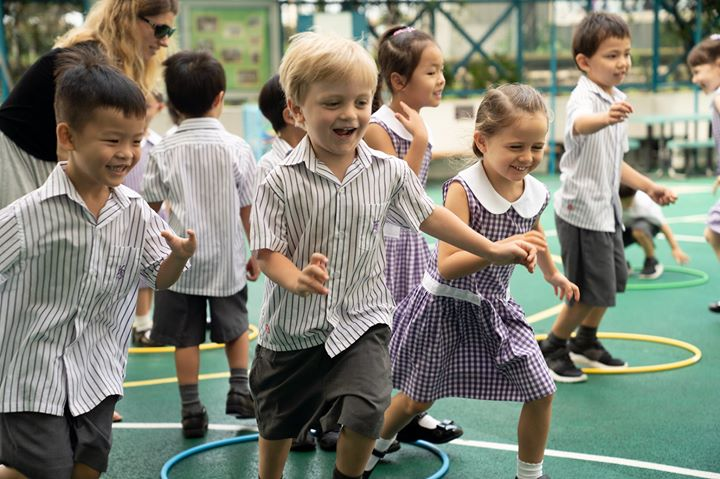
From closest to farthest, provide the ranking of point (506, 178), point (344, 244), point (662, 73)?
point (344, 244)
point (506, 178)
point (662, 73)

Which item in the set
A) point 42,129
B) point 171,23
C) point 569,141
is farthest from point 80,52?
point 569,141

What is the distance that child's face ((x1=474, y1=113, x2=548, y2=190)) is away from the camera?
12.1 feet

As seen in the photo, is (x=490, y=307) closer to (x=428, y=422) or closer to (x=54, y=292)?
(x=428, y=422)

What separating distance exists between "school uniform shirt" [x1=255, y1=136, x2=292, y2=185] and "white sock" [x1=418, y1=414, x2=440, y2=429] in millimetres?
1314

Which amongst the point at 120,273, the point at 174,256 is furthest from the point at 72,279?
the point at 174,256

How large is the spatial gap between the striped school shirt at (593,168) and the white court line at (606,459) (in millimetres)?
1569

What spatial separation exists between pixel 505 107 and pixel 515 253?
0.73m

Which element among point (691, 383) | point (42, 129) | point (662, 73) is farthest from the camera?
point (662, 73)

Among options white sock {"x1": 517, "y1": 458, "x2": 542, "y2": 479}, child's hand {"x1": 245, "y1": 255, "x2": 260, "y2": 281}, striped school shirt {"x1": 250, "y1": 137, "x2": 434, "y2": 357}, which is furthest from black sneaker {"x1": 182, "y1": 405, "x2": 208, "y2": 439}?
white sock {"x1": 517, "y1": 458, "x2": 542, "y2": 479}

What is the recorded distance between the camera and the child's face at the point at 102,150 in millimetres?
3090

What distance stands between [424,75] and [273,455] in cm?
194

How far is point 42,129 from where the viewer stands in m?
4.11

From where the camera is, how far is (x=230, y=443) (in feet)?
14.8

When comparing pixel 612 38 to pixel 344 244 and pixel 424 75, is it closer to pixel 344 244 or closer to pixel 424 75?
pixel 424 75
